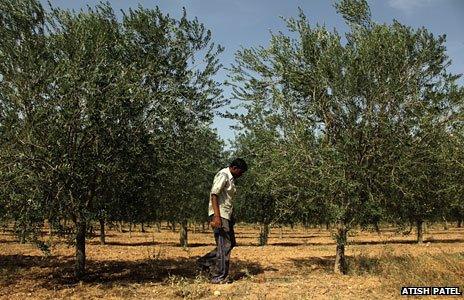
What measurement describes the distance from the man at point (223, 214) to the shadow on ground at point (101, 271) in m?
0.68

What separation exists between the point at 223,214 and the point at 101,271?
16.3 feet

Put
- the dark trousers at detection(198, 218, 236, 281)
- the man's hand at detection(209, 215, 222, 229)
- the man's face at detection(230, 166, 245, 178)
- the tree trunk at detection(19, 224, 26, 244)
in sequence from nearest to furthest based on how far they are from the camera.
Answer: the tree trunk at detection(19, 224, 26, 244) → the man's hand at detection(209, 215, 222, 229) → the dark trousers at detection(198, 218, 236, 281) → the man's face at detection(230, 166, 245, 178)

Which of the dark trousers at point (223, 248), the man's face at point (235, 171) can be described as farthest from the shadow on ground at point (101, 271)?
the man's face at point (235, 171)

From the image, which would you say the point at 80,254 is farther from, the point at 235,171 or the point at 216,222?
the point at 235,171

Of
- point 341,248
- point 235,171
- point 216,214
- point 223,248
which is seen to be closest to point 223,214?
point 216,214

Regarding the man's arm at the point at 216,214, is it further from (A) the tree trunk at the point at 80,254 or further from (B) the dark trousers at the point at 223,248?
(A) the tree trunk at the point at 80,254

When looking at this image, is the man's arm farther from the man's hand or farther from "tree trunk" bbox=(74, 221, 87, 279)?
"tree trunk" bbox=(74, 221, 87, 279)

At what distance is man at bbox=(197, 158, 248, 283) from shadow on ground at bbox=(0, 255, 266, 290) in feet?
2.24

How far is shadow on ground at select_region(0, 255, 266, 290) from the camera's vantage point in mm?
10273

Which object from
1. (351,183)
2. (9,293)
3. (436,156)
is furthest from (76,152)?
(436,156)

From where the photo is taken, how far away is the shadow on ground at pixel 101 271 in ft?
33.7

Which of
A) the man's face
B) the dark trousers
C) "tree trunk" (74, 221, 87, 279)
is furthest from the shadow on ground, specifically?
the man's face

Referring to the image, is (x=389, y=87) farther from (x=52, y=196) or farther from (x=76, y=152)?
(x=52, y=196)

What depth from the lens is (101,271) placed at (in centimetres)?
1186
